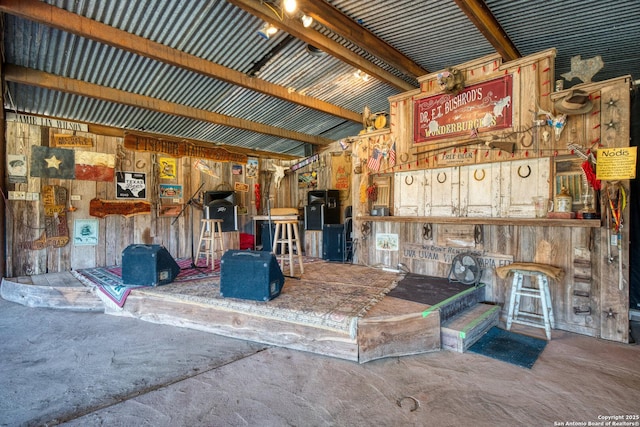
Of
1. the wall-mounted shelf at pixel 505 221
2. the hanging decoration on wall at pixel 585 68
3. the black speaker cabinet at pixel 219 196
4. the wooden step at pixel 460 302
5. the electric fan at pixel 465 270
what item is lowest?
the wooden step at pixel 460 302

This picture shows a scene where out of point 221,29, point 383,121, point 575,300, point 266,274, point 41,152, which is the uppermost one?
point 221,29

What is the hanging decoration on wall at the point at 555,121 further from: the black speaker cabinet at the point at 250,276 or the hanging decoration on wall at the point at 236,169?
the hanging decoration on wall at the point at 236,169

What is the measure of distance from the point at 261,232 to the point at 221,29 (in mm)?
4147

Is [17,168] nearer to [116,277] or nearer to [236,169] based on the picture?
[116,277]

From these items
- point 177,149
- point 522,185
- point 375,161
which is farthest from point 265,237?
point 522,185

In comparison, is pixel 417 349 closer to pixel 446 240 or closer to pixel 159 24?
pixel 446 240

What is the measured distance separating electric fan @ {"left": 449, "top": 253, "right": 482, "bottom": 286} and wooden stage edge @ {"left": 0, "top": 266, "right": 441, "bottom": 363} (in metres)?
1.16

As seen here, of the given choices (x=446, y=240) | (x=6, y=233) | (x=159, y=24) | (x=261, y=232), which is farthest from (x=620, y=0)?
(x=6, y=233)

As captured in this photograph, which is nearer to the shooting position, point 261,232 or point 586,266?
point 586,266

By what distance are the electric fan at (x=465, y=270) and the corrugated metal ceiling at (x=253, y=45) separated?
272 centimetres

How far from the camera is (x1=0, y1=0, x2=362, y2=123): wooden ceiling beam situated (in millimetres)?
3006

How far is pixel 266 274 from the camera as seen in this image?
3021 millimetres

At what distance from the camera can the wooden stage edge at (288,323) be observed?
2584 mm

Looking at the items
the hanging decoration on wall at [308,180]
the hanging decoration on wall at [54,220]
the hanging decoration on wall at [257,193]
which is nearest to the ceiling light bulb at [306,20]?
the hanging decoration on wall at [308,180]
